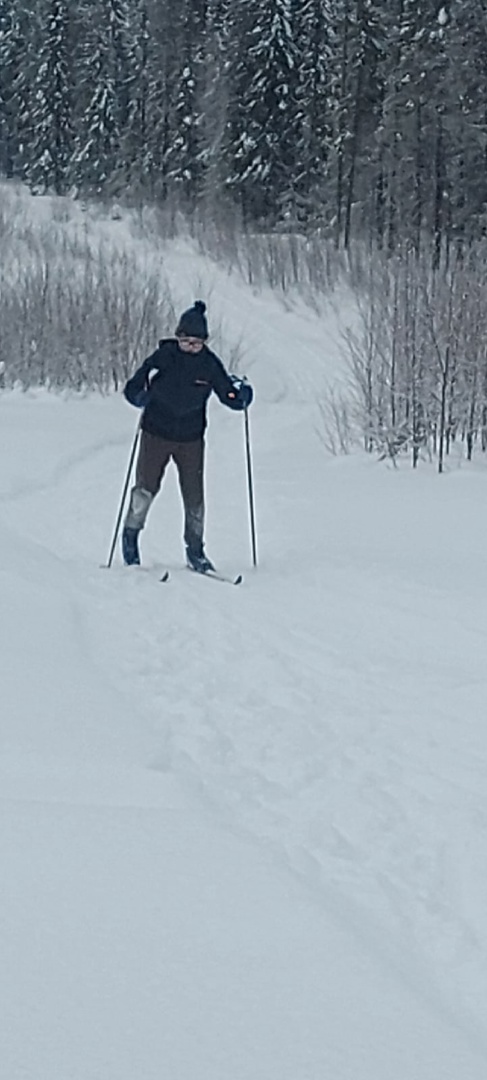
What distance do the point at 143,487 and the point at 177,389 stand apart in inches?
27.6

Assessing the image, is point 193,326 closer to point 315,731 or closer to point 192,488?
point 192,488

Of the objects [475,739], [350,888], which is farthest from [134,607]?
[350,888]

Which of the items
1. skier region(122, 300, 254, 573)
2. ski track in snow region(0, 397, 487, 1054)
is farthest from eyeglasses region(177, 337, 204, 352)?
ski track in snow region(0, 397, 487, 1054)

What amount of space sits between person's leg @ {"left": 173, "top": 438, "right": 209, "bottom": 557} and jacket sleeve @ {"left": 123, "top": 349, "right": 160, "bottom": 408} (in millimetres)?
399

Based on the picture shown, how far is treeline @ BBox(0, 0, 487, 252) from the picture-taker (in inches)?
1120

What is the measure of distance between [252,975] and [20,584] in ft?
12.7

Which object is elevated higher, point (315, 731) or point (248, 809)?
point (248, 809)

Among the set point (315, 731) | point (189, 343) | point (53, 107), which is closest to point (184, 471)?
point (189, 343)

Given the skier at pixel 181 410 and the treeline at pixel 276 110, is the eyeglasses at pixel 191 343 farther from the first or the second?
the treeline at pixel 276 110

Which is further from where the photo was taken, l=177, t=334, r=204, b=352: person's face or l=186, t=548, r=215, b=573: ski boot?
l=186, t=548, r=215, b=573: ski boot

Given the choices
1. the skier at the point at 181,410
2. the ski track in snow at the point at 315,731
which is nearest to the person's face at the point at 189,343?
the skier at the point at 181,410

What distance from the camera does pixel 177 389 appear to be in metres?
7.29

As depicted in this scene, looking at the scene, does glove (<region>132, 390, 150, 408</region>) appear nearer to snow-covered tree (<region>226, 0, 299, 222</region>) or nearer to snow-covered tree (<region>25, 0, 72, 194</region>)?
snow-covered tree (<region>226, 0, 299, 222</region>)

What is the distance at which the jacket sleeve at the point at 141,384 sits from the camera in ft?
23.6
